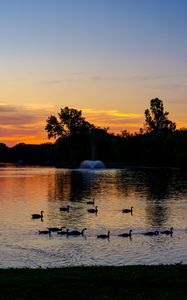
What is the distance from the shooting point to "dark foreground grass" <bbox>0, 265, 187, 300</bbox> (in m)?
15.7

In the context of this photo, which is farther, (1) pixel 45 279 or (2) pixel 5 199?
(2) pixel 5 199

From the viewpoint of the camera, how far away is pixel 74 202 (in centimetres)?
6469

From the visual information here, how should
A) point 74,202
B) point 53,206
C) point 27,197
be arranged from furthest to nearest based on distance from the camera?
point 27,197 → point 74,202 → point 53,206

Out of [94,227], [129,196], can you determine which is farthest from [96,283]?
[129,196]

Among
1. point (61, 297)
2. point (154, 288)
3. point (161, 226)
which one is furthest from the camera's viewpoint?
point (161, 226)

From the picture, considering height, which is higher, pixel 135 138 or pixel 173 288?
pixel 135 138

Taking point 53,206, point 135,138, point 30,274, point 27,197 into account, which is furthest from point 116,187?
point 135,138

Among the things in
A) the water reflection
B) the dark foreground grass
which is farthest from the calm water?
the dark foreground grass

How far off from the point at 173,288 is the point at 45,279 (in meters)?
4.45

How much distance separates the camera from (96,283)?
17.3 meters

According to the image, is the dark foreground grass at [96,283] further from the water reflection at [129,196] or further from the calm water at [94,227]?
the water reflection at [129,196]

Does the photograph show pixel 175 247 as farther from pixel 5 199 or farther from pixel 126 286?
pixel 5 199

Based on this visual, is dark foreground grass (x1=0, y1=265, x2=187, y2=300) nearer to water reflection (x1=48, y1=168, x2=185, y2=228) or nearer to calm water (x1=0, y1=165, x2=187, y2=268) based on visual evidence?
calm water (x1=0, y1=165, x2=187, y2=268)

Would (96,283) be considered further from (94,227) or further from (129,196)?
(129,196)
